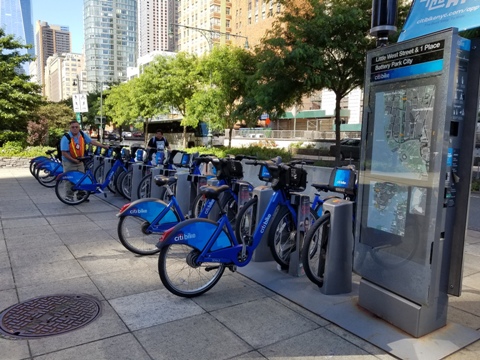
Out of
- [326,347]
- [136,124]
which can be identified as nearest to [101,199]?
[326,347]

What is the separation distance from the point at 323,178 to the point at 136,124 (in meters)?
33.9

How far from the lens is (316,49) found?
47.3 ft

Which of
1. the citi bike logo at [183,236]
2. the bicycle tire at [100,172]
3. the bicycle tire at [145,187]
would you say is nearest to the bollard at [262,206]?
the citi bike logo at [183,236]

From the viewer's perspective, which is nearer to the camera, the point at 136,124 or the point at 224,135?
the point at 136,124

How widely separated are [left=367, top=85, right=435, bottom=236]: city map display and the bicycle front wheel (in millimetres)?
1685

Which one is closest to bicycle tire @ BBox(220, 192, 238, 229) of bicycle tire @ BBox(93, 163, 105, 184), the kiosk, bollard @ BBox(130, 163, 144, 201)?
the kiosk

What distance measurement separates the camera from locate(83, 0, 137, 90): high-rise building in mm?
101750

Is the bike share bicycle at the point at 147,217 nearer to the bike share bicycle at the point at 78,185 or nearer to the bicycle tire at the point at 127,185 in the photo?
the bike share bicycle at the point at 78,185

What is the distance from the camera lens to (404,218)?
3389 mm

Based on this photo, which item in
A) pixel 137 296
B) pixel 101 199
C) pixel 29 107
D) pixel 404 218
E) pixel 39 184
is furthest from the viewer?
pixel 29 107

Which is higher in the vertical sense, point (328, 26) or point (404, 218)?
point (328, 26)

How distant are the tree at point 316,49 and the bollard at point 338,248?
429 inches

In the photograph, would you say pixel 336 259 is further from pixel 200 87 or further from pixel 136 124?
pixel 136 124

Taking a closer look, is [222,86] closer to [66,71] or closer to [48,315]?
[48,315]
